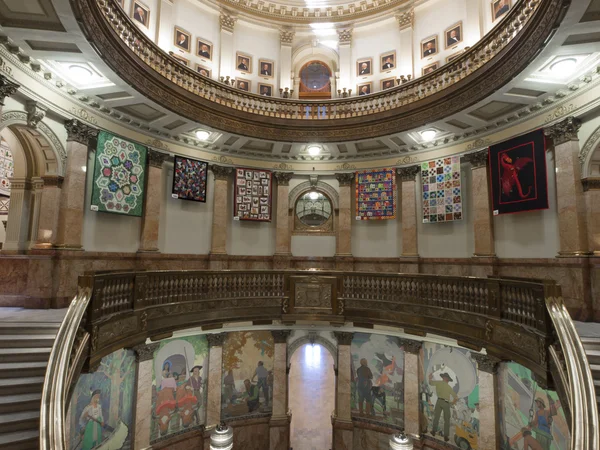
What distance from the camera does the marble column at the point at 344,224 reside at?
14.2 m

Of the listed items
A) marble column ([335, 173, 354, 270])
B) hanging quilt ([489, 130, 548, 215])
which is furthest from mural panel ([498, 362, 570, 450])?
marble column ([335, 173, 354, 270])

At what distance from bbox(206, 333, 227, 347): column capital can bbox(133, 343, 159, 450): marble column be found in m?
2.06

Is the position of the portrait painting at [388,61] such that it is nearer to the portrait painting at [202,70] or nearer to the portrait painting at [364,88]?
the portrait painting at [364,88]

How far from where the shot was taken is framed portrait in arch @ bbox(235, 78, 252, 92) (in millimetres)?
14148

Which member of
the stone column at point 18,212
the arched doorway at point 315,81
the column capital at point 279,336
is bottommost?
the column capital at point 279,336

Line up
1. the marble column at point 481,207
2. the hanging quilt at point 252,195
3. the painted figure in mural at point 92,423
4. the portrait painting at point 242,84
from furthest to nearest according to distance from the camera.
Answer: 1. the portrait painting at point 242,84
2. the hanging quilt at point 252,195
3. the marble column at point 481,207
4. the painted figure in mural at point 92,423

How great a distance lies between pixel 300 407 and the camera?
50.8 ft

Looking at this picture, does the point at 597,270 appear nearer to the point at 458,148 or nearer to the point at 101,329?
the point at 458,148

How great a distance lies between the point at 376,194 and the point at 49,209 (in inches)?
446

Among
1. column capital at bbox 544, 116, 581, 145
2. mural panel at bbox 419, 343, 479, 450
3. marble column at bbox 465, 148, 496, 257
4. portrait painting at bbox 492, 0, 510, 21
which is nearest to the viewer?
column capital at bbox 544, 116, 581, 145

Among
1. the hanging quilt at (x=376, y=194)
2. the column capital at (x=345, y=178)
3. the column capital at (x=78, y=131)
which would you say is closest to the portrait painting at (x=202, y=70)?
the column capital at (x=78, y=131)

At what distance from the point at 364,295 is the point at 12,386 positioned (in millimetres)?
8134

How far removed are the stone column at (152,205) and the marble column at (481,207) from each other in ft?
36.9

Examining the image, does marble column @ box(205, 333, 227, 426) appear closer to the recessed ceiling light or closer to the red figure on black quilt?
the recessed ceiling light
